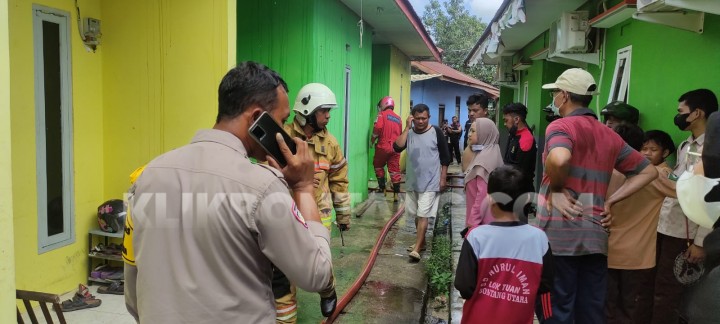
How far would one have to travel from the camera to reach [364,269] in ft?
17.4

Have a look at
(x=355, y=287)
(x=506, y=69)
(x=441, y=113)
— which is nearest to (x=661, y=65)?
(x=355, y=287)

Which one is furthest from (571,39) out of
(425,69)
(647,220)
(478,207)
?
(425,69)

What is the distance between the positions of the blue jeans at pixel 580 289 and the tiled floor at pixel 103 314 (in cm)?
294

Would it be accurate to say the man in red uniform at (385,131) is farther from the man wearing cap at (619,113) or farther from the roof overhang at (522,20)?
the man wearing cap at (619,113)

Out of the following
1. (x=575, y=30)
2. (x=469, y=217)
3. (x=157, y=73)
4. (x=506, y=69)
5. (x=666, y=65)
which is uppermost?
(x=506, y=69)

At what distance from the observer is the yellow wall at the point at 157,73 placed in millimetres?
3854

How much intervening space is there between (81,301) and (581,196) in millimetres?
3634

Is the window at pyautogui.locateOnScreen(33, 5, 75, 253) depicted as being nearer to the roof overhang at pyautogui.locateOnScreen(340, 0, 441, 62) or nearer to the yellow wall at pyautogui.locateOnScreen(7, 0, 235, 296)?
the yellow wall at pyautogui.locateOnScreen(7, 0, 235, 296)

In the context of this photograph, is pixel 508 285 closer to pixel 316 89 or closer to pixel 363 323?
pixel 363 323

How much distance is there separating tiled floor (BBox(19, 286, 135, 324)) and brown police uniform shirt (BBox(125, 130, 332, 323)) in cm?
255

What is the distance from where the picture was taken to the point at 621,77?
19.0 feet

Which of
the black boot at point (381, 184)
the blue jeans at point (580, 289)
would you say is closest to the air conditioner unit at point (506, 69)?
the black boot at point (381, 184)

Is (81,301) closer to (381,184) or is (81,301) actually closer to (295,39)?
(295,39)

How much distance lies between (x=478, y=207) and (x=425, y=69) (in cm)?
1562
